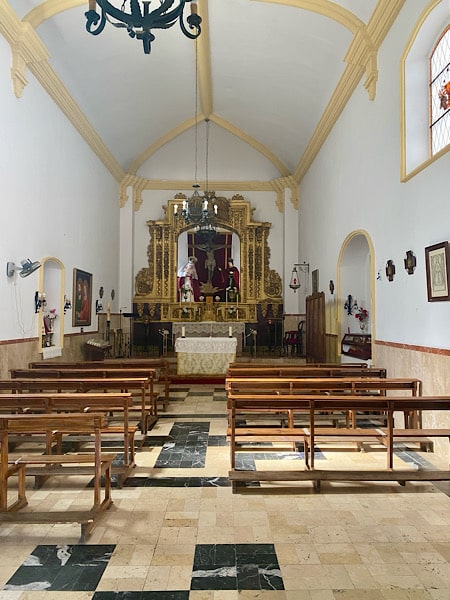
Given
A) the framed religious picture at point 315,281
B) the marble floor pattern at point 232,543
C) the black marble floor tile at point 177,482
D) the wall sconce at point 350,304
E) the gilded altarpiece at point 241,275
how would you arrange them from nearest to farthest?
the marble floor pattern at point 232,543 < the black marble floor tile at point 177,482 < the wall sconce at point 350,304 < the framed religious picture at point 315,281 < the gilded altarpiece at point 241,275

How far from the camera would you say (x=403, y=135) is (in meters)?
7.23

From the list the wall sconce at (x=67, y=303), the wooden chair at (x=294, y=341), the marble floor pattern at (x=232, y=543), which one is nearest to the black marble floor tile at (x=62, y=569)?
the marble floor pattern at (x=232, y=543)

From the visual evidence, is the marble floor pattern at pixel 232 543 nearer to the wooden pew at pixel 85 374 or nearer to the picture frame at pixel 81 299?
the wooden pew at pixel 85 374

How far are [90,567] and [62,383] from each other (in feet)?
9.45

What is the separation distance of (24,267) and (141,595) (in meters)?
6.51

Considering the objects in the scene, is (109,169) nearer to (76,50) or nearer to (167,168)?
(167,168)

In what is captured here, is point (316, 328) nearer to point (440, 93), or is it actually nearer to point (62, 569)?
point (440, 93)

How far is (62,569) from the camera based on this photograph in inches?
125

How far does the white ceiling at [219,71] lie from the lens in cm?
888

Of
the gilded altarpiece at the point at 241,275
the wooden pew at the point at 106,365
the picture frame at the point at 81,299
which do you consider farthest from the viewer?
the gilded altarpiece at the point at 241,275

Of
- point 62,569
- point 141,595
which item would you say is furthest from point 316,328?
point 141,595

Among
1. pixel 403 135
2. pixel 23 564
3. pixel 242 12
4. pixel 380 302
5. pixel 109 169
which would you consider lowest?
pixel 23 564

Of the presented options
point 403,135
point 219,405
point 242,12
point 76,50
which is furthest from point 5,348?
point 242,12

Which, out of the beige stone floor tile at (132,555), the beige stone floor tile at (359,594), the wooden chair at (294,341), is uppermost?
the wooden chair at (294,341)
